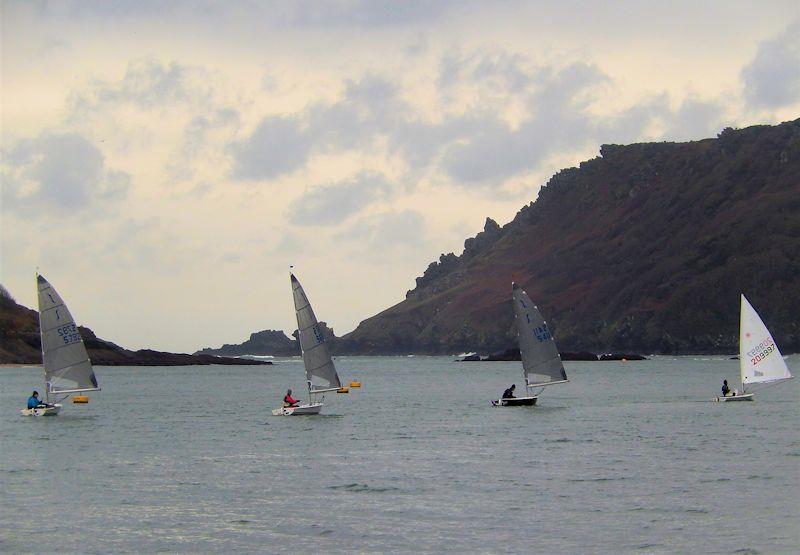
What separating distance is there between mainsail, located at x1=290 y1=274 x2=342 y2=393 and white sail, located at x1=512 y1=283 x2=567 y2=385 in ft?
46.3

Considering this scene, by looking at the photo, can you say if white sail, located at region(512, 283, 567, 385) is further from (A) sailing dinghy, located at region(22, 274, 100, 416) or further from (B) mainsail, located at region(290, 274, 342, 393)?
(A) sailing dinghy, located at region(22, 274, 100, 416)

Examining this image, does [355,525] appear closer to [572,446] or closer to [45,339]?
[572,446]

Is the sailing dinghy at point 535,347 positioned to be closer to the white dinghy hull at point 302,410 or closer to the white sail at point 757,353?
the white sail at point 757,353

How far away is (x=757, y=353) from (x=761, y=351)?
0.36 metres

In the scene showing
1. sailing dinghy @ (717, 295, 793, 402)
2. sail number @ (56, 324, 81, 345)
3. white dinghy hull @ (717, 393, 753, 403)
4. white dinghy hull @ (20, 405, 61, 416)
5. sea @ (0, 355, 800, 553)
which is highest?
sail number @ (56, 324, 81, 345)

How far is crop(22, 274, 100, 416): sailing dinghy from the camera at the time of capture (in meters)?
77.6

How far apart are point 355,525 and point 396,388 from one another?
110145 mm

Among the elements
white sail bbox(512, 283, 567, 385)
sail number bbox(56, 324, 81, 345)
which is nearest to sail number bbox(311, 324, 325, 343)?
white sail bbox(512, 283, 567, 385)

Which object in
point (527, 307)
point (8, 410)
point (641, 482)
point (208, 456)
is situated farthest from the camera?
point (8, 410)

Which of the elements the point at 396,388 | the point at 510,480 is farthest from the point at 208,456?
the point at 396,388

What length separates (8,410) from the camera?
97.9 meters

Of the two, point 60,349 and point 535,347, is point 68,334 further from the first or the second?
point 535,347

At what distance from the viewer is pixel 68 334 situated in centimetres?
7819

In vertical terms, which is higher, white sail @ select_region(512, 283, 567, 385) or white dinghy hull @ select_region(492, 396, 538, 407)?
white sail @ select_region(512, 283, 567, 385)
